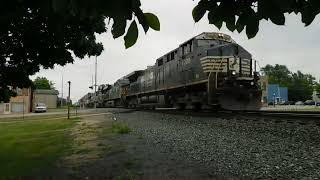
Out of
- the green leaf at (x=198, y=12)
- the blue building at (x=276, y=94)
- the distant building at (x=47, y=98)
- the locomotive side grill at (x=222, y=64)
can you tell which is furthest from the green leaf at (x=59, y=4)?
the distant building at (x=47, y=98)

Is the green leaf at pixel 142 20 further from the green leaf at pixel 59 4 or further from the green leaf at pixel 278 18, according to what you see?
the green leaf at pixel 278 18

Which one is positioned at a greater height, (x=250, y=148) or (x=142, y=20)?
(x=142, y=20)

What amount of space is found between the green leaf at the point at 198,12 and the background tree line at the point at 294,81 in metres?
119

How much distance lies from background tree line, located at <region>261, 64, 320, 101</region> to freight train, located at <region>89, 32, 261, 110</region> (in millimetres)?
97626

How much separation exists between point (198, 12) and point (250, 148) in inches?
251

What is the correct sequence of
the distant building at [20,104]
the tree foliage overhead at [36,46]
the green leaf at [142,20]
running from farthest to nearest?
the distant building at [20,104] → the tree foliage overhead at [36,46] → the green leaf at [142,20]

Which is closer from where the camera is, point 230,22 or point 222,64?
point 230,22

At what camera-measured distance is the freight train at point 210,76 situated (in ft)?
65.3

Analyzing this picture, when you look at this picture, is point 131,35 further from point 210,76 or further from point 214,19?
point 210,76

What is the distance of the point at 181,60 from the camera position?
24.7 meters

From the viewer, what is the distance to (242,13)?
3244 mm

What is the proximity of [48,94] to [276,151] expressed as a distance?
113195 mm

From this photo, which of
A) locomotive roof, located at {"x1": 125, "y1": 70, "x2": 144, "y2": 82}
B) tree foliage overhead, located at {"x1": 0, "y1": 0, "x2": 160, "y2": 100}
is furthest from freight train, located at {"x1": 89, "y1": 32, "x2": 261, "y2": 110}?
locomotive roof, located at {"x1": 125, "y1": 70, "x2": 144, "y2": 82}

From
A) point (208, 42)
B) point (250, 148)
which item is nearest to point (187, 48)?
point (208, 42)
